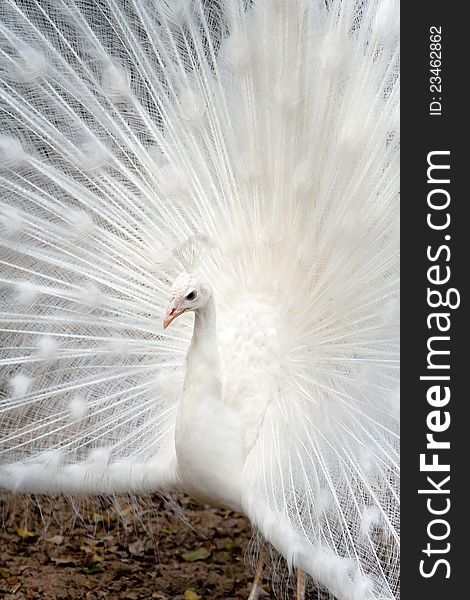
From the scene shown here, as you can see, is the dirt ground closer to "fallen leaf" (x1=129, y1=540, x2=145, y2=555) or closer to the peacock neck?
"fallen leaf" (x1=129, y1=540, x2=145, y2=555)

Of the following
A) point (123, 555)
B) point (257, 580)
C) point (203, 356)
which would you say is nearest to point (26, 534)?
point (123, 555)

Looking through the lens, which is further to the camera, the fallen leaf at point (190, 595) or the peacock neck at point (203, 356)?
the fallen leaf at point (190, 595)

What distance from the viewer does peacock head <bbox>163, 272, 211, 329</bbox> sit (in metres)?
2.77

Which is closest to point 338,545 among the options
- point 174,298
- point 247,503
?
point 247,503

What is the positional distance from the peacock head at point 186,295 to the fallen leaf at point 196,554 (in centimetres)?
170

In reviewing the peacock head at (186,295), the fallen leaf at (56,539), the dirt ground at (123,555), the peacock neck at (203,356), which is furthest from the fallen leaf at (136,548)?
the peacock head at (186,295)

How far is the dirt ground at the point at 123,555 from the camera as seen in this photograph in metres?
3.89

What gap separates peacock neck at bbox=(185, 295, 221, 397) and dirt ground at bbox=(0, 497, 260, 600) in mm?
957

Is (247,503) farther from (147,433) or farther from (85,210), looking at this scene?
(85,210)

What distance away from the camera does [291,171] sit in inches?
121

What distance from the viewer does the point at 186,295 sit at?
2797 mm

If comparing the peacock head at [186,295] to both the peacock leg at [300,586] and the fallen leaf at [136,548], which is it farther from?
the fallen leaf at [136,548]

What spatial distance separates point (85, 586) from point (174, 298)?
1709 mm

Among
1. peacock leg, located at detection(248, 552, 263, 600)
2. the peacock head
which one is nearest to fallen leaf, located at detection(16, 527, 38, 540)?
peacock leg, located at detection(248, 552, 263, 600)
